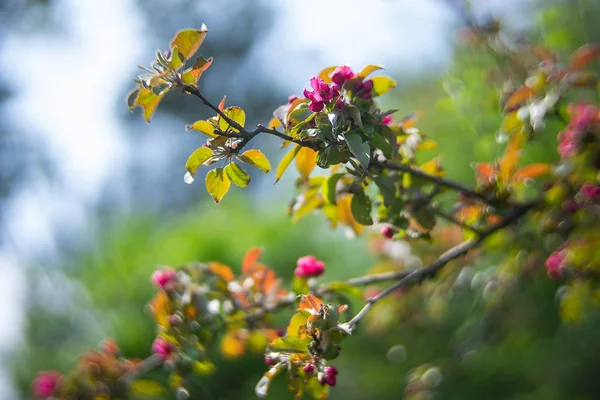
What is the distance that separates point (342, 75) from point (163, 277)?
20.9 inches

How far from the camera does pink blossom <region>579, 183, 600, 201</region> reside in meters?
1.25

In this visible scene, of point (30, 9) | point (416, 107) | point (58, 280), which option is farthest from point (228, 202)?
point (30, 9)

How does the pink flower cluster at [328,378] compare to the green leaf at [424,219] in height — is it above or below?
below

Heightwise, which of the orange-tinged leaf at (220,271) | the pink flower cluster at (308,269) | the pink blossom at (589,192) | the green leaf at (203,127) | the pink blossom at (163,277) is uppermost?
the pink blossom at (589,192)

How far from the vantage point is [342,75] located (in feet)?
2.85

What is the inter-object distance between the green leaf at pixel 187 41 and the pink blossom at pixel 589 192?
0.83m

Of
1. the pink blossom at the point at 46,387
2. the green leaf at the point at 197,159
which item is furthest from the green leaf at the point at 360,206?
the pink blossom at the point at 46,387

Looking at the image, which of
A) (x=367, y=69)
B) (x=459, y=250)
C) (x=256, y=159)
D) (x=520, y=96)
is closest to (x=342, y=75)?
(x=367, y=69)

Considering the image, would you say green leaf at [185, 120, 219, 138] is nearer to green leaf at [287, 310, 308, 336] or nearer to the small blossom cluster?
the small blossom cluster

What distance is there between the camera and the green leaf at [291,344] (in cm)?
83

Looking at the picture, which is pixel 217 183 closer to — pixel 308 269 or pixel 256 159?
pixel 256 159

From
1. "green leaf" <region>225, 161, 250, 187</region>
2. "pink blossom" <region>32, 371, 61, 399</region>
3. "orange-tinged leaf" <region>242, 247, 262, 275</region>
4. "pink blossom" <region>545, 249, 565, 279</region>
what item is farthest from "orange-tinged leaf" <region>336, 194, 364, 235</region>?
"pink blossom" <region>32, 371, 61, 399</region>

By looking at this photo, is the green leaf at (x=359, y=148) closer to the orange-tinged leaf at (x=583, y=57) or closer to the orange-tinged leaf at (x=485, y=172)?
the orange-tinged leaf at (x=485, y=172)

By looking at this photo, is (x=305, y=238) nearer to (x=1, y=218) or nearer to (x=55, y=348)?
(x=55, y=348)
